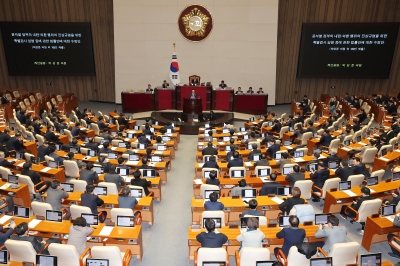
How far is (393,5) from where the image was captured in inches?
910

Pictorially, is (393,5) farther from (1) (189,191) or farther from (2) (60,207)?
(2) (60,207)

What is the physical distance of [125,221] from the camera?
7.52 metres

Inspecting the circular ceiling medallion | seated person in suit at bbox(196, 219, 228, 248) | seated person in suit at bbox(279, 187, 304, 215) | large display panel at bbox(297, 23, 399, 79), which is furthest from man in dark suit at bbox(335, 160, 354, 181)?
the circular ceiling medallion

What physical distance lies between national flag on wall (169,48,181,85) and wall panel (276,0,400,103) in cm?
705

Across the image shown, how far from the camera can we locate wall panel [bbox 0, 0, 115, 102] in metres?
23.6

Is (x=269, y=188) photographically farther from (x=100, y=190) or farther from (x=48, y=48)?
(x=48, y=48)

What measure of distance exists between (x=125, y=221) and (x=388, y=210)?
235 inches

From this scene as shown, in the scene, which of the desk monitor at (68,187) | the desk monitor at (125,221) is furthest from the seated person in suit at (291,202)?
the desk monitor at (68,187)

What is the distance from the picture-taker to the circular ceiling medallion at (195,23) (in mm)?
22531

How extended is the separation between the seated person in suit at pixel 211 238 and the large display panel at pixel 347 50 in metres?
19.2

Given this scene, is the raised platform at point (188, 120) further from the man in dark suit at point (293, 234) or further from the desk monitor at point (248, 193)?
the man in dark suit at point (293, 234)

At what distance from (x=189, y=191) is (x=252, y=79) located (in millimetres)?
14192

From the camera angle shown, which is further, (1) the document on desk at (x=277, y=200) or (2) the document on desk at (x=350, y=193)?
(2) the document on desk at (x=350, y=193)

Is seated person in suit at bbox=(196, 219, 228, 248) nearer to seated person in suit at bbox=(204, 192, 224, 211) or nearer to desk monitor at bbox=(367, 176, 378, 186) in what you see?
seated person in suit at bbox=(204, 192, 224, 211)
